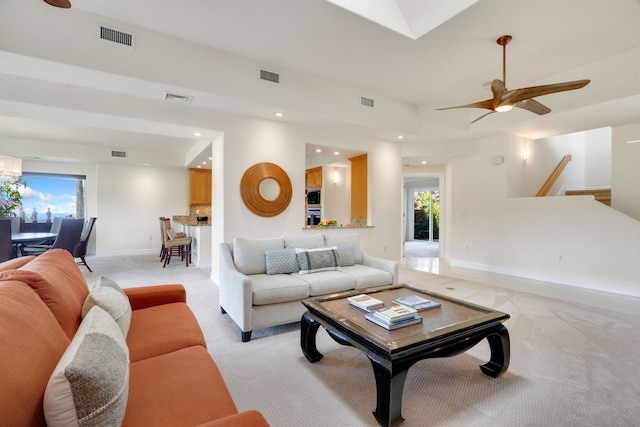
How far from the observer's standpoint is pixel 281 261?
3.29m

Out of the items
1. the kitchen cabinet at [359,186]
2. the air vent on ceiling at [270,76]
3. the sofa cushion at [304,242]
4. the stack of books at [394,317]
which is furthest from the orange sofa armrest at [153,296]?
the kitchen cabinet at [359,186]

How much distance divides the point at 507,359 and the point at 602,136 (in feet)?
26.1

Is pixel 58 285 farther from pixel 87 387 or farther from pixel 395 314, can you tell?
pixel 395 314

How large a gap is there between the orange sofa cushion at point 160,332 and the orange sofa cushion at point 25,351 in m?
0.49

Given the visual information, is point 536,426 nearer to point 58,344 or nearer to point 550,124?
point 58,344

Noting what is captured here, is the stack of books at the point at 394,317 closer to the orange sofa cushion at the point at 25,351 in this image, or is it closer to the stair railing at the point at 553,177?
the orange sofa cushion at the point at 25,351

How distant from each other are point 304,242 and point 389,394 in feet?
7.22

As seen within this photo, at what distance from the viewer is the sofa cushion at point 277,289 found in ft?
8.87

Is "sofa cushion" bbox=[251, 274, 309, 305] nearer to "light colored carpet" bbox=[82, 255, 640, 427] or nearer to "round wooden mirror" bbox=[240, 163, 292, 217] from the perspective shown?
"light colored carpet" bbox=[82, 255, 640, 427]

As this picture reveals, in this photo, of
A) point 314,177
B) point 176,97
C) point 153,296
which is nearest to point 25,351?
point 153,296

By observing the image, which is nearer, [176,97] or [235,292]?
[235,292]

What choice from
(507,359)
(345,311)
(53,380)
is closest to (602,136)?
(507,359)

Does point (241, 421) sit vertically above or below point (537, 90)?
below

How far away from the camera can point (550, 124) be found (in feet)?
16.5
